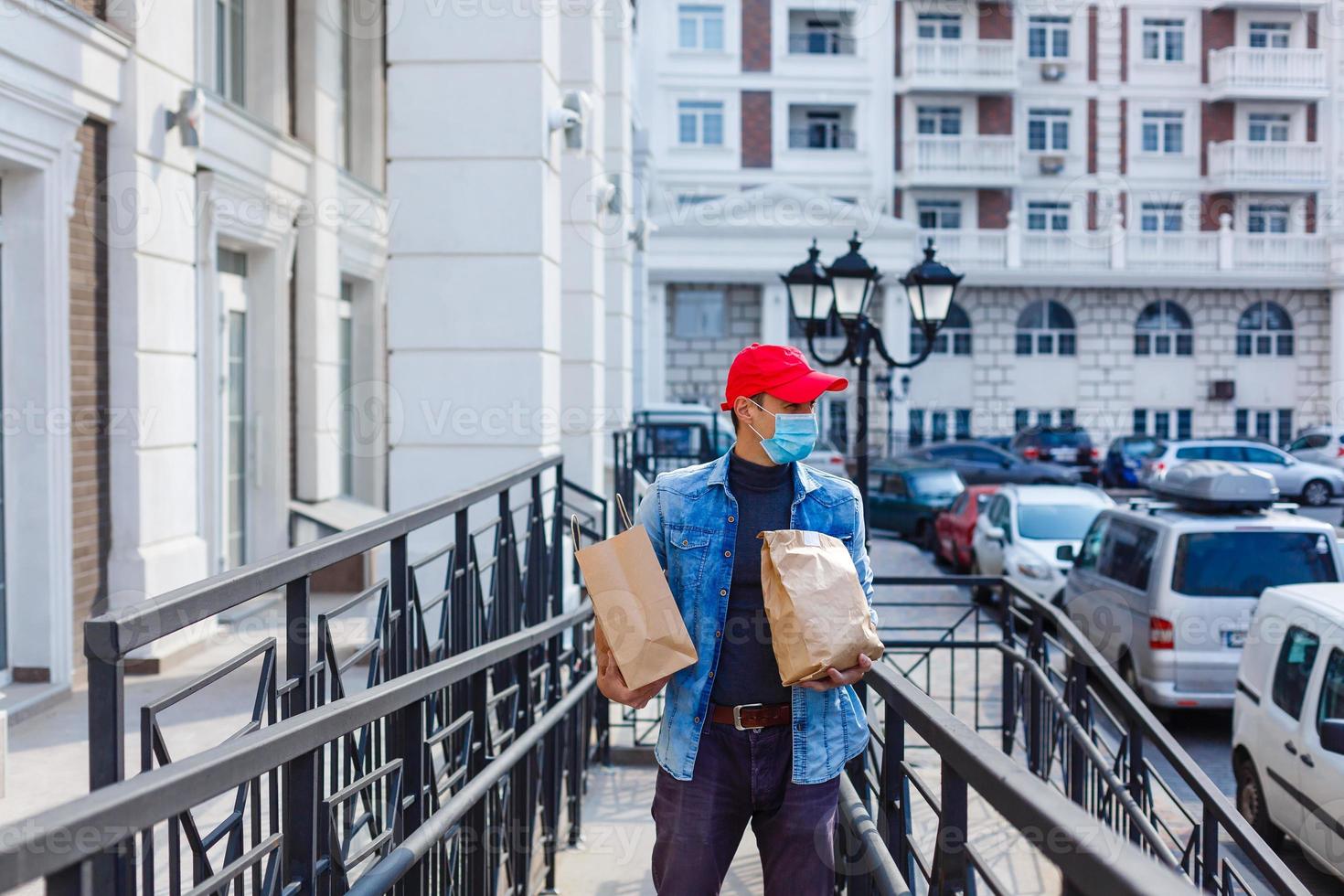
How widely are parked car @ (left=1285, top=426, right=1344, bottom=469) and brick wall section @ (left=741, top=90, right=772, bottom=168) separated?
16.9 meters

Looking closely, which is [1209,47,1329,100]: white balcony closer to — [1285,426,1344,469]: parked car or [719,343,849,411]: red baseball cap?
[1285,426,1344,469]: parked car

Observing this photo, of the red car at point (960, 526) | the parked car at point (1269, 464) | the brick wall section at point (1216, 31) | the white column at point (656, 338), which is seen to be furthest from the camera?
the brick wall section at point (1216, 31)

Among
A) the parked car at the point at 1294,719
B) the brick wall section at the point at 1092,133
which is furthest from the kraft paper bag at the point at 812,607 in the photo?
the brick wall section at the point at 1092,133

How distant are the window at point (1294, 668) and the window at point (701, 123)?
33.5 metres

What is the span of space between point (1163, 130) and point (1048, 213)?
476 centimetres

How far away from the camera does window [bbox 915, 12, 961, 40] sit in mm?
40062

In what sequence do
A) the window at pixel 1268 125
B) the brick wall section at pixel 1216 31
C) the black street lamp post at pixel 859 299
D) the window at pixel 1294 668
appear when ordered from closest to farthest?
the window at pixel 1294 668, the black street lamp post at pixel 859 299, the brick wall section at pixel 1216 31, the window at pixel 1268 125

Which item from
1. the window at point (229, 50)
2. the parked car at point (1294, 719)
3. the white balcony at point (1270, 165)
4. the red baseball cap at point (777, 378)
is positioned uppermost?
the white balcony at point (1270, 165)

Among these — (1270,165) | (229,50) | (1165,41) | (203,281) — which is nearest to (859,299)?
(203,281)

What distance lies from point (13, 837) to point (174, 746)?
4303 millimetres

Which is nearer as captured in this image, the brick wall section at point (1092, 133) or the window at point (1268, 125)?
the brick wall section at point (1092, 133)

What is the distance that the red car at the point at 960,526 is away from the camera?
18.1 meters

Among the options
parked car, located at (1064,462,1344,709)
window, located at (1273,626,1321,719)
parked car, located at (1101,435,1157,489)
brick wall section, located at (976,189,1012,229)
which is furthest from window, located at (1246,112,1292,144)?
window, located at (1273,626,1321,719)

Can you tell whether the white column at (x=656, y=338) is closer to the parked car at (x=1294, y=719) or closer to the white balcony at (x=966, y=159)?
the white balcony at (x=966, y=159)
